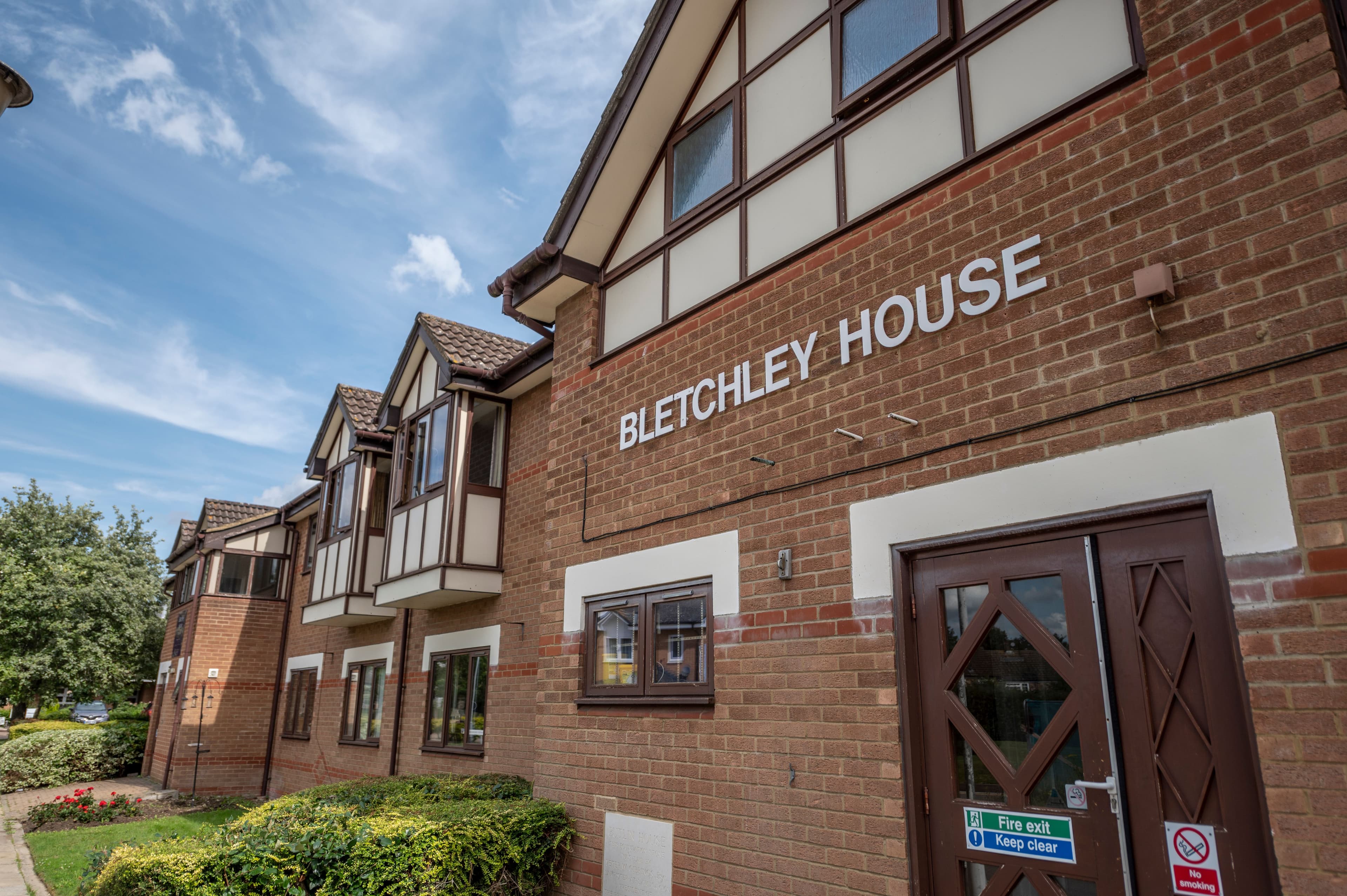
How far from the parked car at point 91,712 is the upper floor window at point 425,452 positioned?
4630cm

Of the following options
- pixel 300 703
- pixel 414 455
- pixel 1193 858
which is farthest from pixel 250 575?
pixel 1193 858

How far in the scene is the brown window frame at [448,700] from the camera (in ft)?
36.4

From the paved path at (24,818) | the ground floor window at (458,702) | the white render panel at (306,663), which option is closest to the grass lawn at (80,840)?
the paved path at (24,818)

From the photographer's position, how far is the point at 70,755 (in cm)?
2097

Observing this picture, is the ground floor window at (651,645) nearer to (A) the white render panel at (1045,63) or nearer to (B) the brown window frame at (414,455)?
(A) the white render panel at (1045,63)

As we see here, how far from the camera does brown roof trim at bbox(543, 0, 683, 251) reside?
293 inches

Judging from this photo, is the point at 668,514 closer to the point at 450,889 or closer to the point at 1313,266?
the point at 450,889

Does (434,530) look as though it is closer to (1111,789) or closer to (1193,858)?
(1111,789)

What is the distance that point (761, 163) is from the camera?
6867mm

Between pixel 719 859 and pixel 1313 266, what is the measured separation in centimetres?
482

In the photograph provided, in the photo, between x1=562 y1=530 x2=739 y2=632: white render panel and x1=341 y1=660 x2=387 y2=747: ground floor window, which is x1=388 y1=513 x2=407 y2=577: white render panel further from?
x1=562 y1=530 x2=739 y2=632: white render panel

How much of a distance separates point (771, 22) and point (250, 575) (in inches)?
788

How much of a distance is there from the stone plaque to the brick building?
0.03m

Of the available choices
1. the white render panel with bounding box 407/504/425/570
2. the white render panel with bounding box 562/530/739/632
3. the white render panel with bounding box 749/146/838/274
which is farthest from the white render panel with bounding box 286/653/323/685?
the white render panel with bounding box 749/146/838/274
